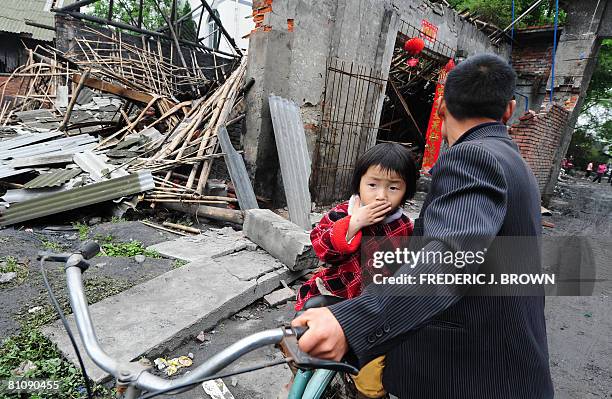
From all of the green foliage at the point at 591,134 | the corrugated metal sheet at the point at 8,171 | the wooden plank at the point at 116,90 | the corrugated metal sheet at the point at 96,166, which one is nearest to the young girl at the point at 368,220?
the corrugated metal sheet at the point at 96,166

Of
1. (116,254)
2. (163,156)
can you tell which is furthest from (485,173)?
(163,156)

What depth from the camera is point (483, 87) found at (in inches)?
Result: 41.8

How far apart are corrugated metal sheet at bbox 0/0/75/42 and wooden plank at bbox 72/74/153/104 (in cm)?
1081

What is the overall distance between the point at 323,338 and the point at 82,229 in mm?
4302

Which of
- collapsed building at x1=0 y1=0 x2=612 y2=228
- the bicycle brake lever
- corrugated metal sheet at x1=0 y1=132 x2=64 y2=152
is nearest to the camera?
the bicycle brake lever

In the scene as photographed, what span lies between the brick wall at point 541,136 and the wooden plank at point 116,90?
25.3 feet

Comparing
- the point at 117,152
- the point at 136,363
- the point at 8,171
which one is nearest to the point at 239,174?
the point at 117,152

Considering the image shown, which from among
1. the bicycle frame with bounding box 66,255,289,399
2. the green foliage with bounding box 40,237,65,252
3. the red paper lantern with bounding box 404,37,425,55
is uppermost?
the red paper lantern with bounding box 404,37,425,55

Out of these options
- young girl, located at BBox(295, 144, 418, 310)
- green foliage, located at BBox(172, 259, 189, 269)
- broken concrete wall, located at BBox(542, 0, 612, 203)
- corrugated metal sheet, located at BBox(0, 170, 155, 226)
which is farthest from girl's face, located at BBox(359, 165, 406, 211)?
broken concrete wall, located at BBox(542, 0, 612, 203)

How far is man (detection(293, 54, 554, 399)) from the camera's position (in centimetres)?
81

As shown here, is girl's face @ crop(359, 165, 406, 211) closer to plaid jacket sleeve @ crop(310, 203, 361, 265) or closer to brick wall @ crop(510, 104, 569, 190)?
plaid jacket sleeve @ crop(310, 203, 361, 265)

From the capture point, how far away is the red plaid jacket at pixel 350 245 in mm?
1569

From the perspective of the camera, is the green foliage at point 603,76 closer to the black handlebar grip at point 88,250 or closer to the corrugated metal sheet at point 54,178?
the corrugated metal sheet at point 54,178

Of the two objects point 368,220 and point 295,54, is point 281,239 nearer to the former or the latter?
point 368,220
